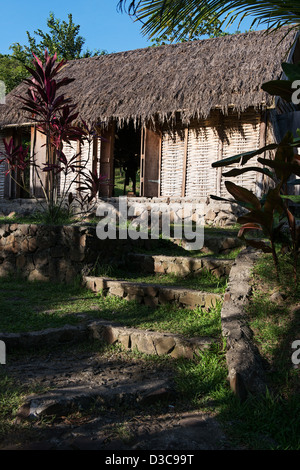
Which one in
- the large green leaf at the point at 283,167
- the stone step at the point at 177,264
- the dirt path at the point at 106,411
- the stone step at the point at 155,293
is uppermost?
the large green leaf at the point at 283,167

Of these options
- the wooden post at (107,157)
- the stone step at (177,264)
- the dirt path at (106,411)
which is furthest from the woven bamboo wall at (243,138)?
the dirt path at (106,411)

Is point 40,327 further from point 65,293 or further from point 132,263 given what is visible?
point 132,263

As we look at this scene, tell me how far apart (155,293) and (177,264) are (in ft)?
2.69

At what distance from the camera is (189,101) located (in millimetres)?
7965

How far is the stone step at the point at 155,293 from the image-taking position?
3791mm

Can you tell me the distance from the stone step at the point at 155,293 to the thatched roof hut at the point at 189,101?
4462 mm

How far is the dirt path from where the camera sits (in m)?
2.06

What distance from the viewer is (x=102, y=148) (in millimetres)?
9828


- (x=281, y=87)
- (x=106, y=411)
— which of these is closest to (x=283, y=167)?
(x=281, y=87)

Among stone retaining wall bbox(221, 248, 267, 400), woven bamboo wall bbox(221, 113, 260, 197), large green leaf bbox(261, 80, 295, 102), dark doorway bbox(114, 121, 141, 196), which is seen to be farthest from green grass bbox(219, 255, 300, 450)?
dark doorway bbox(114, 121, 141, 196)

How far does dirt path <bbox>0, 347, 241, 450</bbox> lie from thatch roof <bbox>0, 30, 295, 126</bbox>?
5.93 m

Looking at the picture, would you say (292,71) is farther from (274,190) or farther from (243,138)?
(243,138)

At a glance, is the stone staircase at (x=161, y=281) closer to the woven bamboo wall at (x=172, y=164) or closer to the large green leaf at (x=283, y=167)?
the large green leaf at (x=283, y=167)
